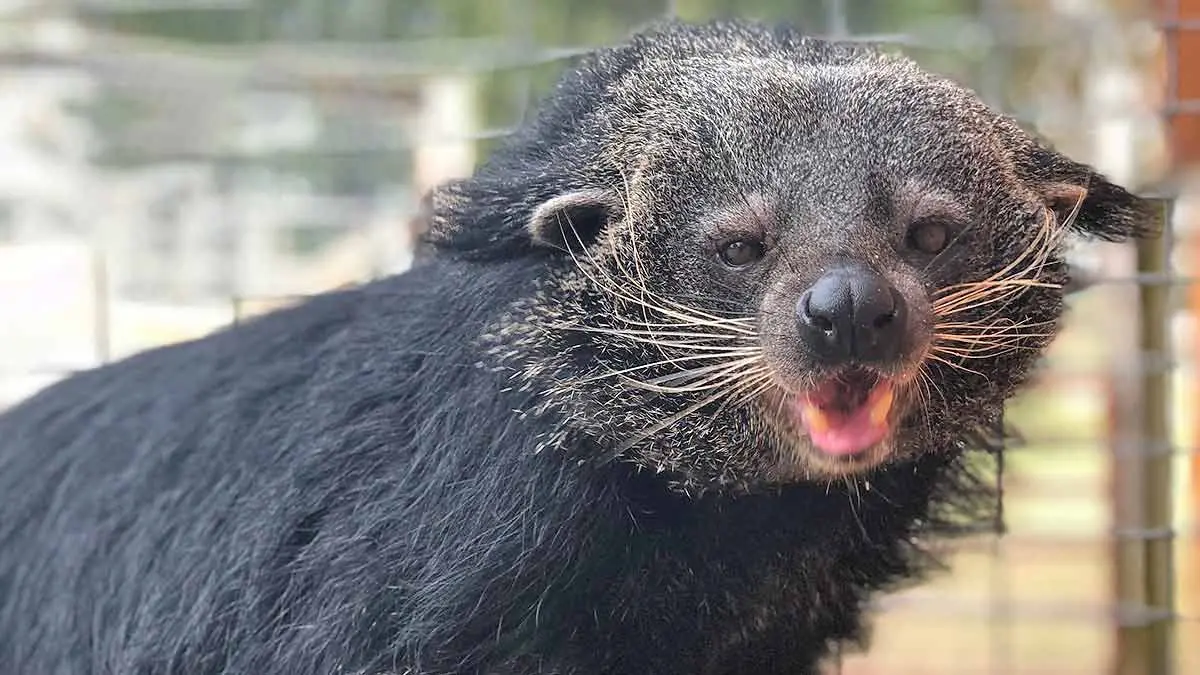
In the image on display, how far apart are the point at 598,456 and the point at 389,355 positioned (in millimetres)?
472

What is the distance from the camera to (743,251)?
5.70 feet

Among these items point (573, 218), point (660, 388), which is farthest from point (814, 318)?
point (573, 218)

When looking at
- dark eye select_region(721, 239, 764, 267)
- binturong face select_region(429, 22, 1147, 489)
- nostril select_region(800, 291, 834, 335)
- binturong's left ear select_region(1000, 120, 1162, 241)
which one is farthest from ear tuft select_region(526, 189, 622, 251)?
binturong's left ear select_region(1000, 120, 1162, 241)

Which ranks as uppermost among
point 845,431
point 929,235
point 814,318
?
point 929,235

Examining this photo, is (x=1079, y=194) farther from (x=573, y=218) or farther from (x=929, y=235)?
(x=573, y=218)

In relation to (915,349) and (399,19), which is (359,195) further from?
(915,349)

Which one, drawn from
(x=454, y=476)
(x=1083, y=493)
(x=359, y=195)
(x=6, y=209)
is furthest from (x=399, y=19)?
(x=454, y=476)

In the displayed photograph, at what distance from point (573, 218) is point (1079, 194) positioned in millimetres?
815

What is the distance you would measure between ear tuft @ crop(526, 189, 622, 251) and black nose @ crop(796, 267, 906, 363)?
1.27ft

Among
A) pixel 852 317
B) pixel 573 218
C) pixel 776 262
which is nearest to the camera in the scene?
pixel 852 317

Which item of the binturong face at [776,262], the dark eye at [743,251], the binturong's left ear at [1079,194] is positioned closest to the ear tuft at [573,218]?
the binturong face at [776,262]

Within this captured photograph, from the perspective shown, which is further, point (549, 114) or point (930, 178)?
point (549, 114)

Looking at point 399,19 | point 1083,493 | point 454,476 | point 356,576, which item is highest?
point 399,19

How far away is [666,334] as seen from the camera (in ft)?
5.74
